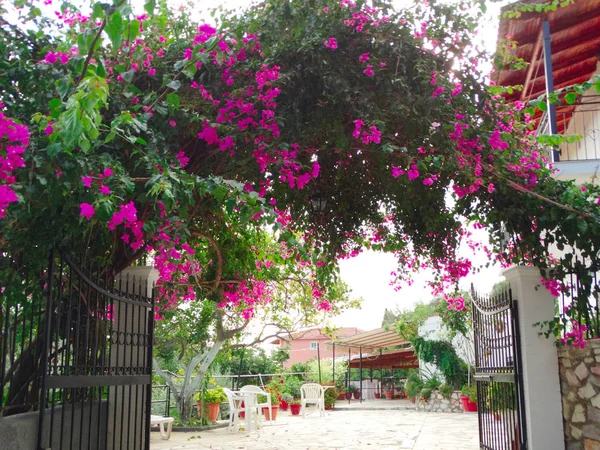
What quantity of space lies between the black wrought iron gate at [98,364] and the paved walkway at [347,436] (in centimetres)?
372

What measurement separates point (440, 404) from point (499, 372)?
9600 mm

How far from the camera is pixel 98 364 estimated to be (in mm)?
4629

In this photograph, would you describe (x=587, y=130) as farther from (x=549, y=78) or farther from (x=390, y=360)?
(x=390, y=360)

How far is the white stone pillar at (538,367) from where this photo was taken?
16.4 feet

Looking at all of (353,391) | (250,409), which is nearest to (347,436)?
(250,409)

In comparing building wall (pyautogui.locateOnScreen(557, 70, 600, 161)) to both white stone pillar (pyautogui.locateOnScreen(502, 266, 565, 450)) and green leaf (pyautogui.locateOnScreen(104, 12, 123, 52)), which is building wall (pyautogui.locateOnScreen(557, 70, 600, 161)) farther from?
green leaf (pyautogui.locateOnScreen(104, 12, 123, 52))

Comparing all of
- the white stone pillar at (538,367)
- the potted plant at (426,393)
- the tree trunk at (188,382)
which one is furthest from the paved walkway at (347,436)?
the white stone pillar at (538,367)

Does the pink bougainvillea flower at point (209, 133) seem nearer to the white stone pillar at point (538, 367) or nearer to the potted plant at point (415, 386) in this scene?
the white stone pillar at point (538, 367)

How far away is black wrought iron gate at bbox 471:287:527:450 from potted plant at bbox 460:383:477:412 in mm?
7834

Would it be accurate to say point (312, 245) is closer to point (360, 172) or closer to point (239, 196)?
point (360, 172)

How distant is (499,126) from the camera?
15.6 ft

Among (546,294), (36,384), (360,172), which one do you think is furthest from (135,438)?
(546,294)

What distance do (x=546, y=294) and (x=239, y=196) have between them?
3088mm

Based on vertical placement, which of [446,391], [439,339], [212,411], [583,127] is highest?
[583,127]
